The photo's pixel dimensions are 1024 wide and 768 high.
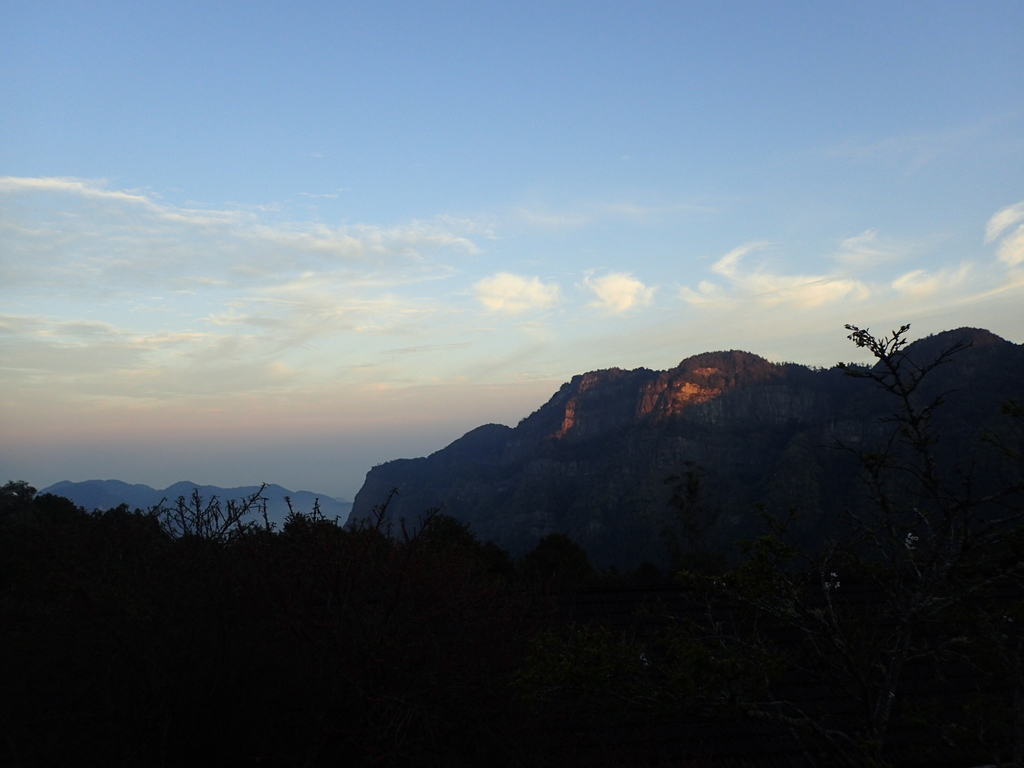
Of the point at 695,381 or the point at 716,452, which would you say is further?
the point at 695,381

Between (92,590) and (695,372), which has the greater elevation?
(695,372)

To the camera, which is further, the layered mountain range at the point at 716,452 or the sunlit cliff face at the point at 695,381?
the sunlit cliff face at the point at 695,381

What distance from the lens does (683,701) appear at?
5578 mm

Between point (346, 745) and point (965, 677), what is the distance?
8502 mm

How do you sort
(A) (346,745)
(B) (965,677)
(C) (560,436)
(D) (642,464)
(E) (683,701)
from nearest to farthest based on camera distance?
(E) (683,701) < (A) (346,745) < (B) (965,677) < (D) (642,464) < (C) (560,436)

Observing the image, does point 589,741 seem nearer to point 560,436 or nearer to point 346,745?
point 346,745

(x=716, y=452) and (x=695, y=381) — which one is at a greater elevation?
(x=695, y=381)

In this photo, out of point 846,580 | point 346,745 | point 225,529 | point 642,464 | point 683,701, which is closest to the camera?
point 683,701

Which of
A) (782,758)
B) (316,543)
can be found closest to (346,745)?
(316,543)

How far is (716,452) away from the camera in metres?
151

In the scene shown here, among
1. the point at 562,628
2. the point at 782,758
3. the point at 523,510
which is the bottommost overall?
the point at 523,510

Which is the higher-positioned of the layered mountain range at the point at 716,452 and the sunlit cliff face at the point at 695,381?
the sunlit cliff face at the point at 695,381

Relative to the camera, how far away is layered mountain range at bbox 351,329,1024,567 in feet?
335

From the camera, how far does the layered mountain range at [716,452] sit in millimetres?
102125
